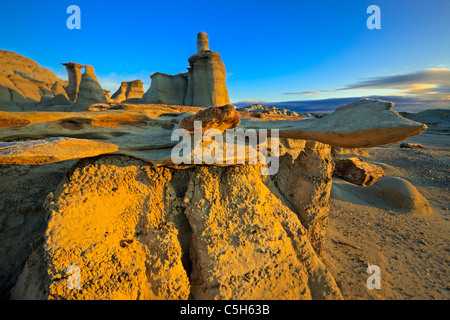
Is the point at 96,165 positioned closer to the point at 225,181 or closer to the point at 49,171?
the point at 49,171

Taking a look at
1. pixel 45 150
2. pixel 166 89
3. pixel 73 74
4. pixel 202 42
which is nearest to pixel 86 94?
pixel 166 89

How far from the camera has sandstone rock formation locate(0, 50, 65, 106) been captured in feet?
50.0

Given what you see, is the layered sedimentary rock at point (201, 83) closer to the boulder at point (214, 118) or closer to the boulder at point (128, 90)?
the boulder at point (128, 90)

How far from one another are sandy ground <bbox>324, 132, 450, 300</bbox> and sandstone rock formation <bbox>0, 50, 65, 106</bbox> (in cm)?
2110

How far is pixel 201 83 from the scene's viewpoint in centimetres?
1445

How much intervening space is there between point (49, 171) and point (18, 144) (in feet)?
3.54

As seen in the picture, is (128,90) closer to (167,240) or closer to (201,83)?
(201,83)

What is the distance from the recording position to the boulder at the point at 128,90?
20078 millimetres

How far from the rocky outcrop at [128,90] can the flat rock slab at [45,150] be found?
21399 millimetres

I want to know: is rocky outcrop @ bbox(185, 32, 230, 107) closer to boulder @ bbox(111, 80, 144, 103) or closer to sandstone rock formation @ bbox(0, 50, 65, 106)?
boulder @ bbox(111, 80, 144, 103)

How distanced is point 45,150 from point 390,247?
14.6 ft

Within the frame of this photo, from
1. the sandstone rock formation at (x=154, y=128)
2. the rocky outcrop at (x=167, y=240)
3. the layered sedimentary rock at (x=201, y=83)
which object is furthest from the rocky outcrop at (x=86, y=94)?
the rocky outcrop at (x=167, y=240)

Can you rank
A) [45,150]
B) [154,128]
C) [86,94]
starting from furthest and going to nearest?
1. [86,94]
2. [154,128]
3. [45,150]
